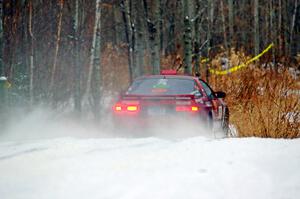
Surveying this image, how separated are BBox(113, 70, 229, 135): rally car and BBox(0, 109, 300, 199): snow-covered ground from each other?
1706mm

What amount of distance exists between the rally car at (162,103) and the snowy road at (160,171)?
1.74m

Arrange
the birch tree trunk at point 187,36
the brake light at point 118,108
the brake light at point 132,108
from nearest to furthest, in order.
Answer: the brake light at point 132,108, the brake light at point 118,108, the birch tree trunk at point 187,36

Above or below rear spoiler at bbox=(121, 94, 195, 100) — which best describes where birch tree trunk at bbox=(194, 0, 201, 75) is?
above

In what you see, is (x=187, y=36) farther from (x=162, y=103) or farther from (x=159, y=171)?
(x=159, y=171)

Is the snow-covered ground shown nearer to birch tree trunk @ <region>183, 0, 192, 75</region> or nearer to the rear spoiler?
the rear spoiler

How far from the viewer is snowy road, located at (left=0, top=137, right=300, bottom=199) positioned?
4555 mm

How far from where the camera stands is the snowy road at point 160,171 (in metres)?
4.55

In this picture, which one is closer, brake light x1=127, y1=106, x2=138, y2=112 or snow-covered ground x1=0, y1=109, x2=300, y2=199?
snow-covered ground x1=0, y1=109, x2=300, y2=199

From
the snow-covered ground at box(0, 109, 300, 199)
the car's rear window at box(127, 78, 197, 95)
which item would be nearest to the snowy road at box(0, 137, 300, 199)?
the snow-covered ground at box(0, 109, 300, 199)

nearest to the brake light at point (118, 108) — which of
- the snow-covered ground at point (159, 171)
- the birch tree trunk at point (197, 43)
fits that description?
the snow-covered ground at point (159, 171)

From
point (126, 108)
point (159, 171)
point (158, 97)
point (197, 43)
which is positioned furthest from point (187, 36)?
point (159, 171)

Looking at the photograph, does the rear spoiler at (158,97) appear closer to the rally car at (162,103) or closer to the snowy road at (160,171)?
the rally car at (162,103)

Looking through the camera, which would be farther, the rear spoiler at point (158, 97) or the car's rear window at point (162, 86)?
the car's rear window at point (162, 86)

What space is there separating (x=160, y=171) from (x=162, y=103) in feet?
10.3
